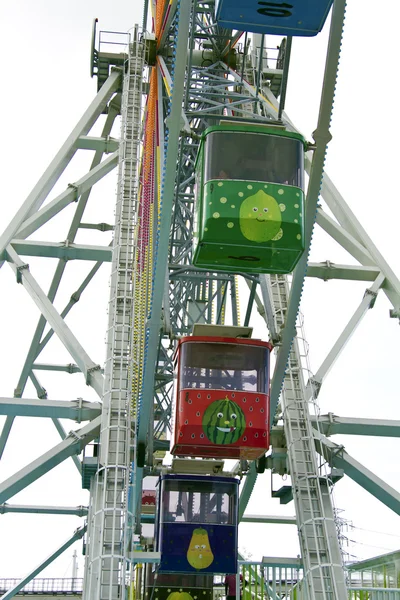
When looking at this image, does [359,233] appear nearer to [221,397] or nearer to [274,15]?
[221,397]

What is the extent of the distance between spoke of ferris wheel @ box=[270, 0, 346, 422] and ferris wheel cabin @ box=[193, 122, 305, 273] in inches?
12.2

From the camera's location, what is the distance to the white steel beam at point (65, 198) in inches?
699

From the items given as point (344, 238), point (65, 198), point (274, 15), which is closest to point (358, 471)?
point (344, 238)

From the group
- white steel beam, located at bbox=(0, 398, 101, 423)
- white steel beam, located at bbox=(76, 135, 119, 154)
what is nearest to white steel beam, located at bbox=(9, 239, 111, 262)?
white steel beam, located at bbox=(0, 398, 101, 423)

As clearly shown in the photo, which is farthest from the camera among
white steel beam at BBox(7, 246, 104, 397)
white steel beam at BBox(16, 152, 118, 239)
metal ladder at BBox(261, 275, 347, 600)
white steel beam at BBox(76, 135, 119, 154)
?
white steel beam at BBox(76, 135, 119, 154)

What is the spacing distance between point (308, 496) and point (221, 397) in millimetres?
2953

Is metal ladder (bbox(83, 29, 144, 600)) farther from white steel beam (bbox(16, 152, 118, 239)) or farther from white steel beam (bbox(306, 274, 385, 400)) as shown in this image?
white steel beam (bbox(306, 274, 385, 400))

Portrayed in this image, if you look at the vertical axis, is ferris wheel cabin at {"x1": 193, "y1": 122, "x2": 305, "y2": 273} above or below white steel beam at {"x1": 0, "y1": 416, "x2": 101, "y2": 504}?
above

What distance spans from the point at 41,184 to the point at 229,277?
4.58 m

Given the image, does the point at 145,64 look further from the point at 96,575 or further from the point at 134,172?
the point at 96,575

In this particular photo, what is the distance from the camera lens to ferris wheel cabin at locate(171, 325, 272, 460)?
14156 millimetres

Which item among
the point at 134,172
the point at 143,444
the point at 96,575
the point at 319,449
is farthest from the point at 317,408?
the point at 134,172

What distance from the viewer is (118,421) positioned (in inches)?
602

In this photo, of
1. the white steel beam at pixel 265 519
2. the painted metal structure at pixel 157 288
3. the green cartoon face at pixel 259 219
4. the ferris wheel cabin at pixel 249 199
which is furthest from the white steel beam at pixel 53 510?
the green cartoon face at pixel 259 219
